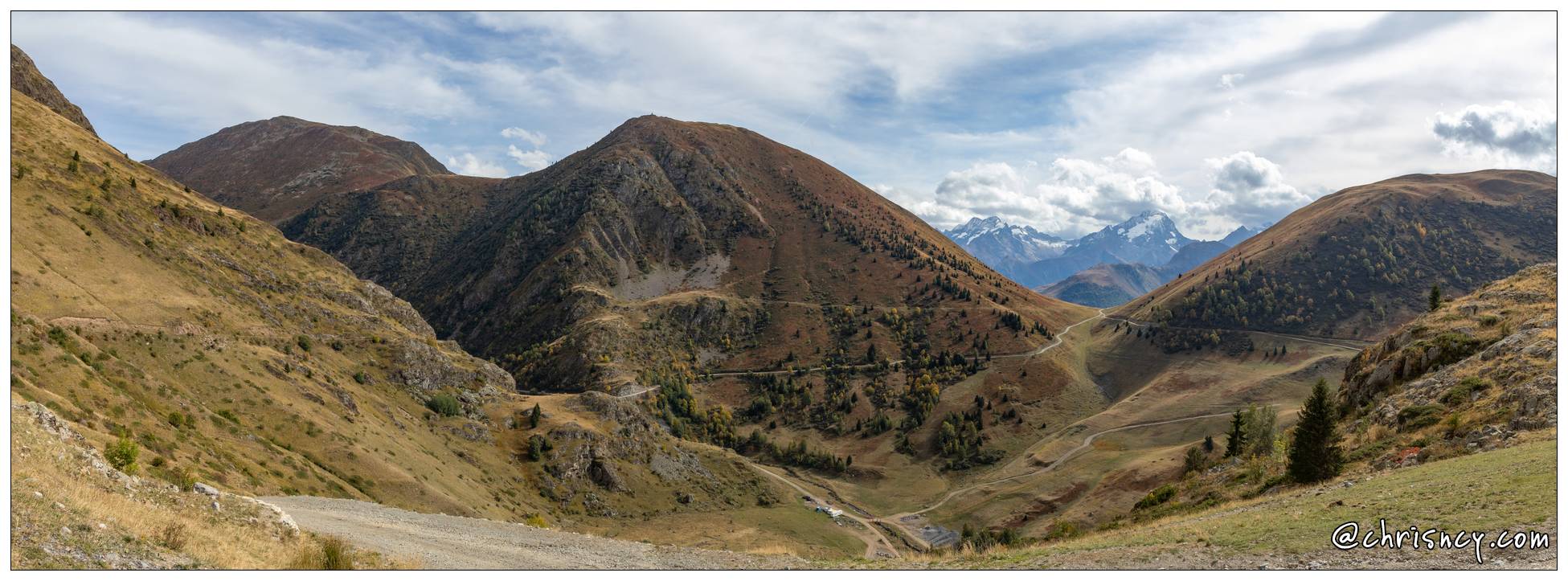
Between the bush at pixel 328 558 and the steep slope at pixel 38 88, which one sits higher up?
the steep slope at pixel 38 88

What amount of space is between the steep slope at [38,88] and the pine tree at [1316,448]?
158 m

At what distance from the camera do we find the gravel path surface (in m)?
23.4

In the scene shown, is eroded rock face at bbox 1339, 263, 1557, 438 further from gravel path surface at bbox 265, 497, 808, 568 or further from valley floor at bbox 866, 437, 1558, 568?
gravel path surface at bbox 265, 497, 808, 568

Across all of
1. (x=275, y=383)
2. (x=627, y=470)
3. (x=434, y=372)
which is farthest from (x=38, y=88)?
(x=627, y=470)

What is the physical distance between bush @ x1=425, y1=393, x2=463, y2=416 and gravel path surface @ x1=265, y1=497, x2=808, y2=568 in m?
54.7

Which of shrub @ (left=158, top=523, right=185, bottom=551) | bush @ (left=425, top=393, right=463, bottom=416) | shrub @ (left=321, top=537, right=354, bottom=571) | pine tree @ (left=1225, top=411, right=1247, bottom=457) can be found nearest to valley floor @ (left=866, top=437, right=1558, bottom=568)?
shrub @ (left=321, top=537, right=354, bottom=571)

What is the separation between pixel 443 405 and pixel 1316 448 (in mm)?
85998

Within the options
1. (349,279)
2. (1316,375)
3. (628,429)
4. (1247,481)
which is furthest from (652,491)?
(1316,375)

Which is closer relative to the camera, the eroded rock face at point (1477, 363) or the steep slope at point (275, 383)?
the eroded rock face at point (1477, 363)

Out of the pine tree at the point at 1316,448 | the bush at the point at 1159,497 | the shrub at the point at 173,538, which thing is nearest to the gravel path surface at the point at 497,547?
the shrub at the point at 173,538

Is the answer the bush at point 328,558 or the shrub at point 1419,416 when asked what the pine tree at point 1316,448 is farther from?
the bush at point 328,558

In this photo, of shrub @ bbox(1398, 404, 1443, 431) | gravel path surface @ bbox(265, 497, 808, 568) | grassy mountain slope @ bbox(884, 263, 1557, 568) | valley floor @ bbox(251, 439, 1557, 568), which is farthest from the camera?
shrub @ bbox(1398, 404, 1443, 431)

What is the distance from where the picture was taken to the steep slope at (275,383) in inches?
1722

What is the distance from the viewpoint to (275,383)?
2429 inches
